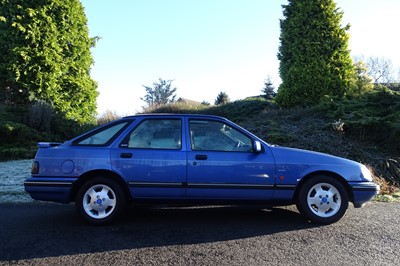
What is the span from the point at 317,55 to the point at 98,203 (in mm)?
9274

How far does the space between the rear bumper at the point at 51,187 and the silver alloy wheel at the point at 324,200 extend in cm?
347

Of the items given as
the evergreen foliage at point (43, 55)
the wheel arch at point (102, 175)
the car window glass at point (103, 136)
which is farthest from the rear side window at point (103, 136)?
the evergreen foliage at point (43, 55)

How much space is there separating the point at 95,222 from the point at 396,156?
7406mm

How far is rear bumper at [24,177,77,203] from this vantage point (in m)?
5.33

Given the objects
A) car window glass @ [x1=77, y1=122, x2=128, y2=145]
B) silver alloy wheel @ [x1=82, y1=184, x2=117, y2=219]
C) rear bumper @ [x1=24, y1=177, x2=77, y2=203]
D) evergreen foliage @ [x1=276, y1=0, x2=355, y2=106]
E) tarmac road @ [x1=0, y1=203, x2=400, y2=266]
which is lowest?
tarmac road @ [x1=0, y1=203, x2=400, y2=266]

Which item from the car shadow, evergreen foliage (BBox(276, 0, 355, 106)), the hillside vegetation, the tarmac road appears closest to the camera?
the tarmac road

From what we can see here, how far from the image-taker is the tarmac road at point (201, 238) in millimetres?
4074

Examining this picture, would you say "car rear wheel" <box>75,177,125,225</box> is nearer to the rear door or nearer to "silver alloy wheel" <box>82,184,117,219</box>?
"silver alloy wheel" <box>82,184,117,219</box>

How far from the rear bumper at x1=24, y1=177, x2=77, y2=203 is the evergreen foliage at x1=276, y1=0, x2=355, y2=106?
8988 mm

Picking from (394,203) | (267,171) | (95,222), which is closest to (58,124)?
(95,222)

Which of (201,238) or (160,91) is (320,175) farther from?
(160,91)

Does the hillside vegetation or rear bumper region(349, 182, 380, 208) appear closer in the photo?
rear bumper region(349, 182, 380, 208)

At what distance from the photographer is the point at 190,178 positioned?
5.35 meters

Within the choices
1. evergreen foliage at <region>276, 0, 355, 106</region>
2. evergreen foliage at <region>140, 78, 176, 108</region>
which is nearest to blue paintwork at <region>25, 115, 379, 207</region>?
evergreen foliage at <region>276, 0, 355, 106</region>
